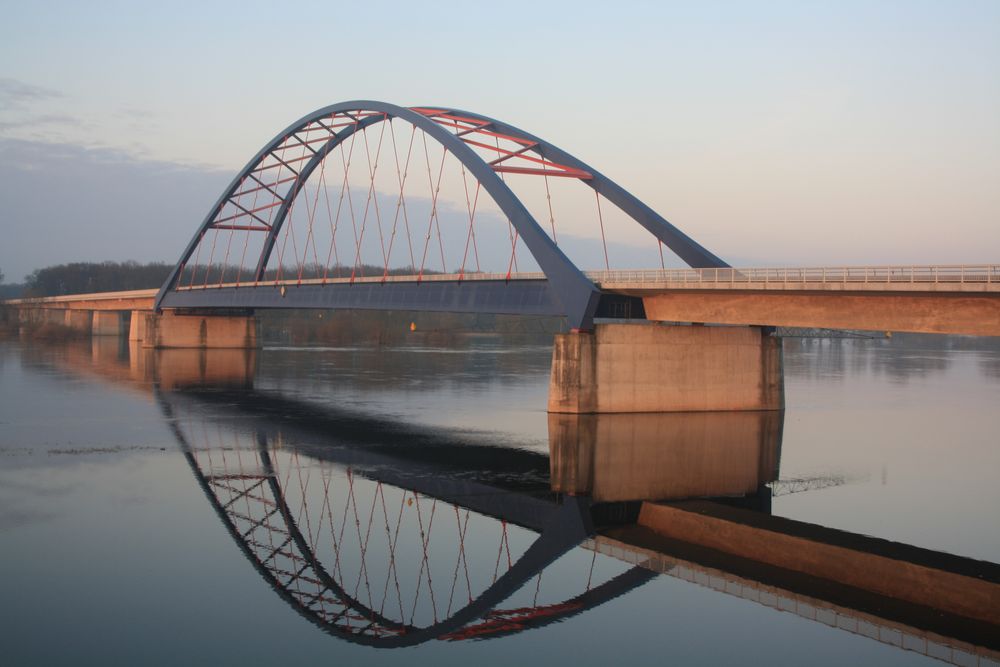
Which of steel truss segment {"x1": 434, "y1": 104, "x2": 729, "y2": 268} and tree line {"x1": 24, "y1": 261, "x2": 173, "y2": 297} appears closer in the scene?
steel truss segment {"x1": 434, "y1": 104, "x2": 729, "y2": 268}

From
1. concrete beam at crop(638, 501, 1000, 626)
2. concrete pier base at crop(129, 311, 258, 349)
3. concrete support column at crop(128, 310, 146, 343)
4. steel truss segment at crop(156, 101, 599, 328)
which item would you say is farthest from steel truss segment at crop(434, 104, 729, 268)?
concrete support column at crop(128, 310, 146, 343)

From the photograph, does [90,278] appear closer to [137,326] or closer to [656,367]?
[137,326]

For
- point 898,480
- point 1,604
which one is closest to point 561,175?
point 898,480

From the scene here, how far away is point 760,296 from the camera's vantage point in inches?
1348

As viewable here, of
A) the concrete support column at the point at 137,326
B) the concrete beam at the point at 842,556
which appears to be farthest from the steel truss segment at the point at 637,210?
the concrete support column at the point at 137,326

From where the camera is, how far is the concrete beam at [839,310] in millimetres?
28156

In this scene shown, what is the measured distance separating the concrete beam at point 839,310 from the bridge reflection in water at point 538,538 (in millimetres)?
4657

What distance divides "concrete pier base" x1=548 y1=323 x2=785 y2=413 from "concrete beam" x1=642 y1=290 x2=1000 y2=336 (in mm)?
1533

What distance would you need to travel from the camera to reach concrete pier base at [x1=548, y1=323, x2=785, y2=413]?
1443 inches

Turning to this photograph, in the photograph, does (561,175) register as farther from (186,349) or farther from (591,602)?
(186,349)

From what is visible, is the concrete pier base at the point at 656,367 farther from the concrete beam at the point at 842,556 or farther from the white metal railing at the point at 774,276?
the concrete beam at the point at 842,556

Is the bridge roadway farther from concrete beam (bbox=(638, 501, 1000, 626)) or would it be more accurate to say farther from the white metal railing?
concrete beam (bbox=(638, 501, 1000, 626))

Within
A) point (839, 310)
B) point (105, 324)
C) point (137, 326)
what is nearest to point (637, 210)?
point (839, 310)

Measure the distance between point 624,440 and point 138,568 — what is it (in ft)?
60.6
